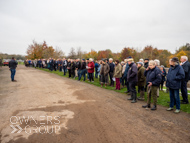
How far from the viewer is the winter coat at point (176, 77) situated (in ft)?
16.4

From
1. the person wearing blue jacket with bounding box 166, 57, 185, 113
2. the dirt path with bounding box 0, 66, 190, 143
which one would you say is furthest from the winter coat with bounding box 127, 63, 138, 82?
the person wearing blue jacket with bounding box 166, 57, 185, 113

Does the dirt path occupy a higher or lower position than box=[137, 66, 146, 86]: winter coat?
lower

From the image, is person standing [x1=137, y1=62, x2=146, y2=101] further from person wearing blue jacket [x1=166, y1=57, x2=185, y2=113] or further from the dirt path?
person wearing blue jacket [x1=166, y1=57, x2=185, y2=113]

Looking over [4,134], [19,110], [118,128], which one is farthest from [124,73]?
[4,134]

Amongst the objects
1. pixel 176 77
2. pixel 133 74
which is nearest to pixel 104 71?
pixel 133 74

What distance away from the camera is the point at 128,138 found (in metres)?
3.26

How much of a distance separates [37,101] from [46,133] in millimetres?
2997

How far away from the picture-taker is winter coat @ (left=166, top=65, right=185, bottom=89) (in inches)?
196

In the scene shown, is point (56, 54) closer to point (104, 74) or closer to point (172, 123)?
point (104, 74)

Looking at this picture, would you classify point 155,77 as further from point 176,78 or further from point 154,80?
point 176,78

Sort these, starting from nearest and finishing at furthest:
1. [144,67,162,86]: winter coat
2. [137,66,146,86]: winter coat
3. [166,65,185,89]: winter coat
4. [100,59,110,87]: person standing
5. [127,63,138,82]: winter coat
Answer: [166,65,185,89]: winter coat → [144,67,162,86]: winter coat → [127,63,138,82]: winter coat → [137,66,146,86]: winter coat → [100,59,110,87]: person standing

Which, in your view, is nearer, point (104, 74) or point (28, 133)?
point (28, 133)

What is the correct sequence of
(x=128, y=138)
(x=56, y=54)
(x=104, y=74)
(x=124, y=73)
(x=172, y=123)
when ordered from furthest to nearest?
(x=56, y=54) < (x=104, y=74) < (x=124, y=73) < (x=172, y=123) < (x=128, y=138)

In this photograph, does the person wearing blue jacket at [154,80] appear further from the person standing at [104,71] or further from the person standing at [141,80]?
the person standing at [104,71]
